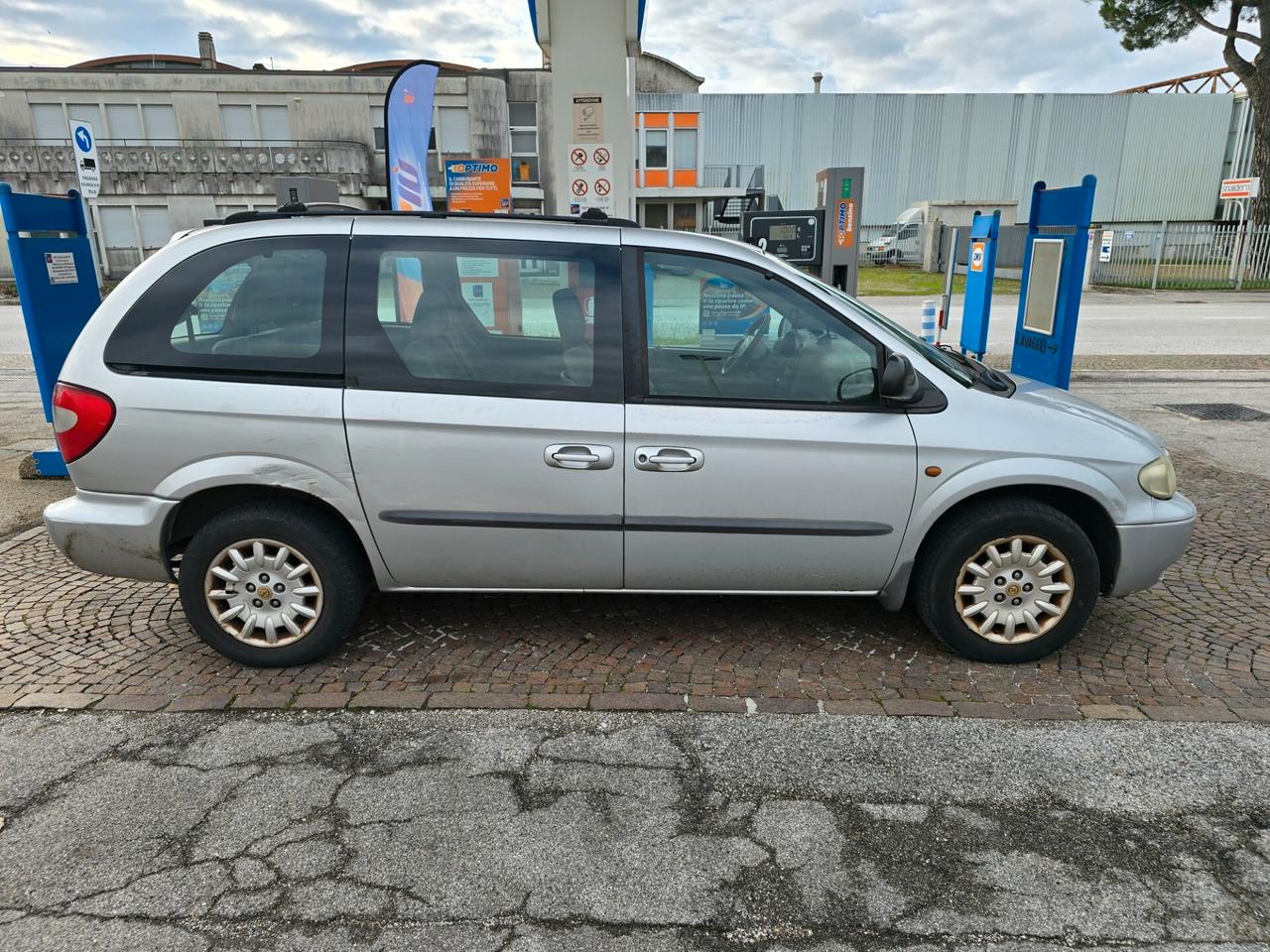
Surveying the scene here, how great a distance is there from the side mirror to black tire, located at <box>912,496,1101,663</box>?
0.57 meters

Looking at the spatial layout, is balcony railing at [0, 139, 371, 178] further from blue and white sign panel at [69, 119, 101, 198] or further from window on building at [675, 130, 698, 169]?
blue and white sign panel at [69, 119, 101, 198]

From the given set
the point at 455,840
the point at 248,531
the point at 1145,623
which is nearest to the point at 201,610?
the point at 248,531

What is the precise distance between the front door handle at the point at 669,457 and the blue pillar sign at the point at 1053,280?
4.15m

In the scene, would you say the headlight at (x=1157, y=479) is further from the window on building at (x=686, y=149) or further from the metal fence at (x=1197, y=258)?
the window on building at (x=686, y=149)

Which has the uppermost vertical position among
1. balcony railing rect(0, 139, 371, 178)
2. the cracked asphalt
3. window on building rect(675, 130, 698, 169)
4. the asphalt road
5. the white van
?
window on building rect(675, 130, 698, 169)

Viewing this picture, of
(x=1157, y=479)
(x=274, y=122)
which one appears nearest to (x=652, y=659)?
(x=1157, y=479)

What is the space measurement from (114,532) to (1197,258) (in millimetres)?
29794

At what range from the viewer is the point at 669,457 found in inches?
139

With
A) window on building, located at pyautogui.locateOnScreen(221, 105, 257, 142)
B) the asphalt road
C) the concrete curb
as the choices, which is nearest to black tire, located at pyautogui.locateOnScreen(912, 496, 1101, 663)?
the concrete curb

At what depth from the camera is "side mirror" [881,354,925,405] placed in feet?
11.3

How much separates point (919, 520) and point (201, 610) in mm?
3072

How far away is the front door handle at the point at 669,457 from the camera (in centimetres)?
354

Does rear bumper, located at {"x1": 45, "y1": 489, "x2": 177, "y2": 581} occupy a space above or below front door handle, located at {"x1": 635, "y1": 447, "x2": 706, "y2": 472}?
below

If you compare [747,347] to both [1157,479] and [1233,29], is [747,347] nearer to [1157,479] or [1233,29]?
[1157,479]
